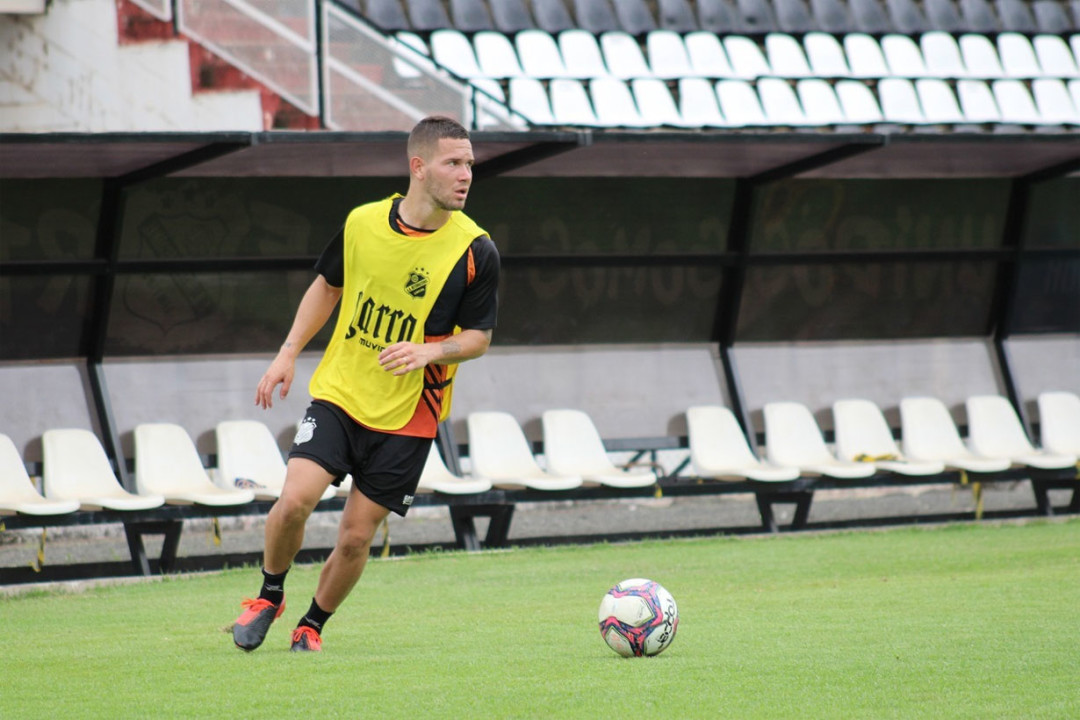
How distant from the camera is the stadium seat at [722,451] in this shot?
1061 cm

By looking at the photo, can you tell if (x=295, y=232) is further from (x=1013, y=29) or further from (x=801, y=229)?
(x=1013, y=29)

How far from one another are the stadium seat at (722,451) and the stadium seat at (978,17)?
29.8ft

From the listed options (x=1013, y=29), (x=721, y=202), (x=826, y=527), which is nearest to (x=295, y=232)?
(x=721, y=202)

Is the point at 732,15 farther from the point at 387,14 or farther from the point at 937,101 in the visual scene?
the point at 387,14

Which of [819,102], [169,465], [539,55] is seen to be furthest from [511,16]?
[169,465]

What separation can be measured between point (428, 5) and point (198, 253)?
632 centimetres

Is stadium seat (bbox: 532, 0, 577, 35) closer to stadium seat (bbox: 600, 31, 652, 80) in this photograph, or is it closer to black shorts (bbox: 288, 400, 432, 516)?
stadium seat (bbox: 600, 31, 652, 80)

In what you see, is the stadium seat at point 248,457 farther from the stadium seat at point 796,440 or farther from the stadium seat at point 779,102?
the stadium seat at point 779,102

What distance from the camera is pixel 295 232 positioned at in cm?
1073

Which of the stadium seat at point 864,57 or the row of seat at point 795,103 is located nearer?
the row of seat at point 795,103

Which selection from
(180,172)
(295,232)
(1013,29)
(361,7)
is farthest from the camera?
(1013,29)

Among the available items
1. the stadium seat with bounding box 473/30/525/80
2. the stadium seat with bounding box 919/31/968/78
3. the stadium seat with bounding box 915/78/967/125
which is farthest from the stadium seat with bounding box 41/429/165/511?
the stadium seat with bounding box 919/31/968/78

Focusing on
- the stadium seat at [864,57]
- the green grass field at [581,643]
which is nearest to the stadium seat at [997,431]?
the green grass field at [581,643]

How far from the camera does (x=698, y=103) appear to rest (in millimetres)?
15875
